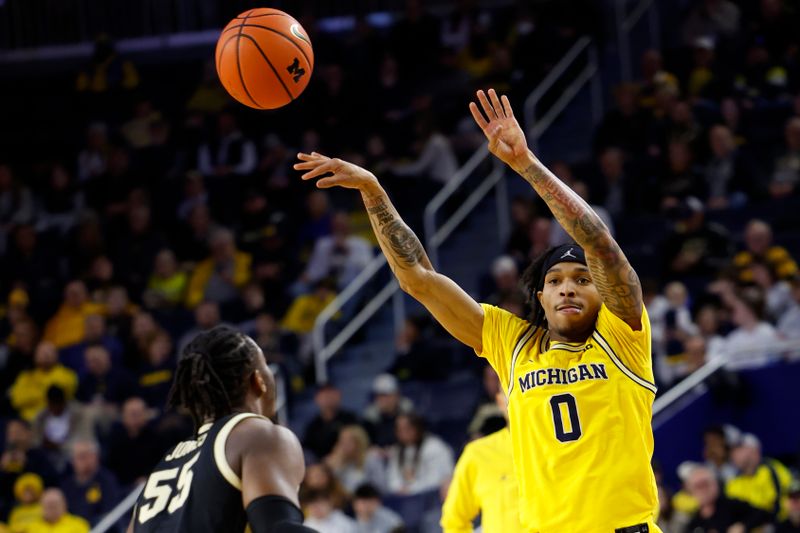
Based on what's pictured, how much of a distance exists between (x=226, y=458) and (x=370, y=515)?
6690 millimetres

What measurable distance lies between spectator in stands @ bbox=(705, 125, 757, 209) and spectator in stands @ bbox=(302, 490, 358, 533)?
4.78m

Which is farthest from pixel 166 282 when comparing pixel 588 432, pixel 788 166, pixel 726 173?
pixel 588 432

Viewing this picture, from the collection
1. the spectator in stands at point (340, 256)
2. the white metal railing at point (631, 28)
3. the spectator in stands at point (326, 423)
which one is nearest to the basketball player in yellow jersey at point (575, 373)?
the spectator in stands at point (326, 423)

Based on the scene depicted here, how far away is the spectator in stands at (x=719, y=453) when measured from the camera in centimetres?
1022

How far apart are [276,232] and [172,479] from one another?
402 inches

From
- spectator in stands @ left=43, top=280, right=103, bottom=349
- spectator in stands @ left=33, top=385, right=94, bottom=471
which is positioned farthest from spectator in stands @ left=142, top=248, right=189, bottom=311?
spectator in stands @ left=33, top=385, right=94, bottom=471

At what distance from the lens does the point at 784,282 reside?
38.2ft

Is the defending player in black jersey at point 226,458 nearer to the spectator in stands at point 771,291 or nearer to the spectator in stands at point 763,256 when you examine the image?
the spectator in stands at point 771,291

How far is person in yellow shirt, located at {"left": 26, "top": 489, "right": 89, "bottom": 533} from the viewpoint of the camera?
37.3ft

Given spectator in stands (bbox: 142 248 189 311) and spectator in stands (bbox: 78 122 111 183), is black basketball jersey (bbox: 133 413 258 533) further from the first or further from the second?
spectator in stands (bbox: 78 122 111 183)

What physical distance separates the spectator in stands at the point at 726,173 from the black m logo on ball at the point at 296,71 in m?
7.06

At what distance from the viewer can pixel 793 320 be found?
11.2 meters

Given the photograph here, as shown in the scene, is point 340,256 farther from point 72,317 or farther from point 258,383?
point 258,383

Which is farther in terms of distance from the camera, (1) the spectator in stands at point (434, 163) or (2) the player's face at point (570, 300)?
(1) the spectator in stands at point (434, 163)
